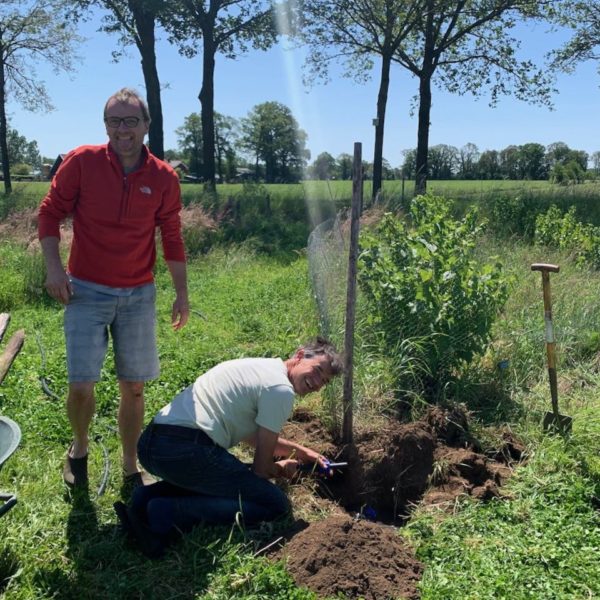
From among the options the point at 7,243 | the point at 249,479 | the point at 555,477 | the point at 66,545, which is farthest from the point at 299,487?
the point at 7,243

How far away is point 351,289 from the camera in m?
3.63

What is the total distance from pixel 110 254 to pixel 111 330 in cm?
45

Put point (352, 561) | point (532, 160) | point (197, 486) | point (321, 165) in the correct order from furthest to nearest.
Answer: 1. point (532, 160)
2. point (321, 165)
3. point (197, 486)
4. point (352, 561)

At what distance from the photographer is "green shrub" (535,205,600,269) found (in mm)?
8055

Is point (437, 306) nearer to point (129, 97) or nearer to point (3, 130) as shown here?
point (129, 97)

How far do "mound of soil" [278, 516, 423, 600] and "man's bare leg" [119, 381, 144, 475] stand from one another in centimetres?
115

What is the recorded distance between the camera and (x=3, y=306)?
7477 mm

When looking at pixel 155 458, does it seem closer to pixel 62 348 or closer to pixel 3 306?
pixel 62 348

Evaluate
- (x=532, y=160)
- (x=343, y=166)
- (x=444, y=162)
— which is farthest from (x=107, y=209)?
(x=532, y=160)

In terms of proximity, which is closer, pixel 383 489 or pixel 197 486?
pixel 197 486

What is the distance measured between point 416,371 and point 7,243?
25.1 feet

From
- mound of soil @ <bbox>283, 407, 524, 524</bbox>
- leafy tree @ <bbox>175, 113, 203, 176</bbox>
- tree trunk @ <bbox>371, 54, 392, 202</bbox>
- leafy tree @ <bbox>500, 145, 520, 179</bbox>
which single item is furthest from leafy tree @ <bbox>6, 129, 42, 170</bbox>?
mound of soil @ <bbox>283, 407, 524, 524</bbox>

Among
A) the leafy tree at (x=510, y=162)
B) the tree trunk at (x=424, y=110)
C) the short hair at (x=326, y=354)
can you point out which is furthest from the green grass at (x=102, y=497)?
the leafy tree at (x=510, y=162)

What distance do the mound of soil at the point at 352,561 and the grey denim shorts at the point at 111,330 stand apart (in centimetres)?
127
